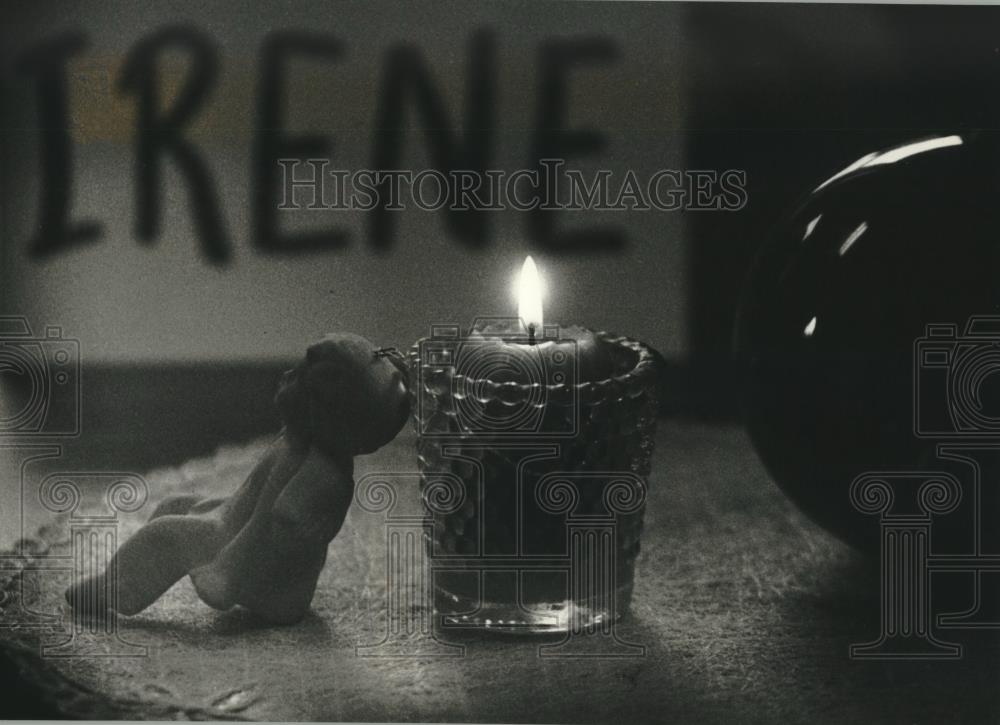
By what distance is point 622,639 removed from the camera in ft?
1.82

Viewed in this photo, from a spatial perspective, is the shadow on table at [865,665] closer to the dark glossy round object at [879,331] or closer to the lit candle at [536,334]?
the dark glossy round object at [879,331]

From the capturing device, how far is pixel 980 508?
0.56 meters

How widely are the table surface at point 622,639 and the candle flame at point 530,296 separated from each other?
8 cm

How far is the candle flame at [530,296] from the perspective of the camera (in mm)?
552

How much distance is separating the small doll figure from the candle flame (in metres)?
0.06

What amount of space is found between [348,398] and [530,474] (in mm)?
89

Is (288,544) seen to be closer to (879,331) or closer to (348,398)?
(348,398)

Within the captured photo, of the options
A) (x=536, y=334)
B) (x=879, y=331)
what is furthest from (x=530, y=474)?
(x=879, y=331)

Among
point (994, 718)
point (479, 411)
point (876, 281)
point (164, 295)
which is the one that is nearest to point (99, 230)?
point (164, 295)

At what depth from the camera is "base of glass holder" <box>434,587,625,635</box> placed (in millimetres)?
554

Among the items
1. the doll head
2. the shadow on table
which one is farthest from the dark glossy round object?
the doll head

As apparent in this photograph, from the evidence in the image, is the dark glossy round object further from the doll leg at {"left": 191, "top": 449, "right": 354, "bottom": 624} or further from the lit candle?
the doll leg at {"left": 191, "top": 449, "right": 354, "bottom": 624}

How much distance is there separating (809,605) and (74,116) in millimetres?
409

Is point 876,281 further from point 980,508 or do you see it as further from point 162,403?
point 162,403
